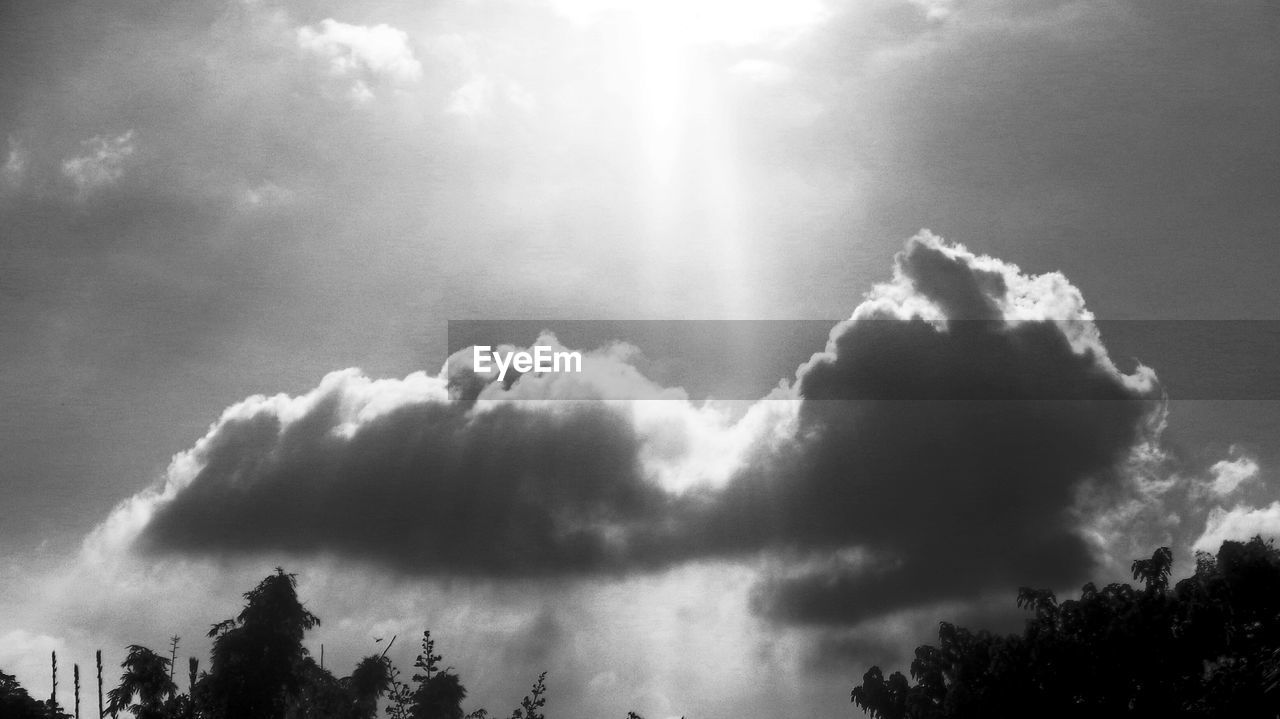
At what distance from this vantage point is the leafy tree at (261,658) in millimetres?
62188

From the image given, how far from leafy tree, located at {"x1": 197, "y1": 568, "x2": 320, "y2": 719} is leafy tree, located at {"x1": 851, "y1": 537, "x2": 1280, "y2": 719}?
3214cm

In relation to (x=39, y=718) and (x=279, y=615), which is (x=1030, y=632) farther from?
(x=39, y=718)

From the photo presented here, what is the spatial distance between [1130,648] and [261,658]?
41.6 meters

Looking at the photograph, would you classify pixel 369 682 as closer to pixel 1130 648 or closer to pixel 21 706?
pixel 21 706

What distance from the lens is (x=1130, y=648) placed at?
201 ft

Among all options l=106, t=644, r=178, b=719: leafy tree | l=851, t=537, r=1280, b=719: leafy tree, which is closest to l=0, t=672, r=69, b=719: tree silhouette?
l=106, t=644, r=178, b=719: leafy tree

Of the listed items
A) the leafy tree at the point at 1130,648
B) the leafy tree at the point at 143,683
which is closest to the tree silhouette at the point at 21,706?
the leafy tree at the point at 143,683

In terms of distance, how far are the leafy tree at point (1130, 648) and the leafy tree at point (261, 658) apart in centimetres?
3214

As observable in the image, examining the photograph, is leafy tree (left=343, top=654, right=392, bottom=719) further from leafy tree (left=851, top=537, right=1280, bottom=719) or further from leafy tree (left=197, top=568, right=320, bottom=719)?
leafy tree (left=851, top=537, right=1280, bottom=719)

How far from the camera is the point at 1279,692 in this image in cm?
5066

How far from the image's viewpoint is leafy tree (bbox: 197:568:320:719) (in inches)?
2448

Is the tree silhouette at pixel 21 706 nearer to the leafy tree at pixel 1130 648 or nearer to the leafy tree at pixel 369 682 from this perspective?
the leafy tree at pixel 369 682

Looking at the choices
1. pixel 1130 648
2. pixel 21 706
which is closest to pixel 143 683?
pixel 21 706

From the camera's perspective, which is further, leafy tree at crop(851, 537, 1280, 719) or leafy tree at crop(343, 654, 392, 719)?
leafy tree at crop(343, 654, 392, 719)
